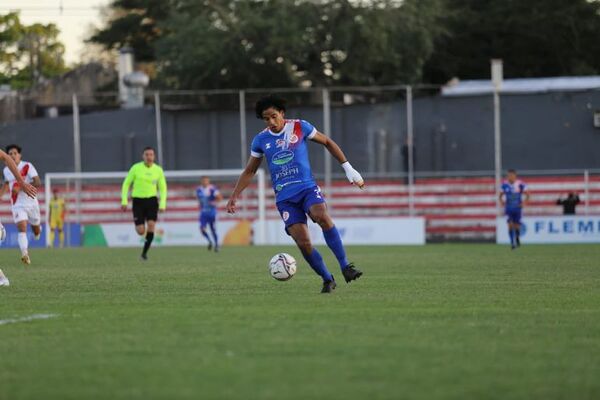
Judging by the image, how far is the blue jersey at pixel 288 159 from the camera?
13289mm

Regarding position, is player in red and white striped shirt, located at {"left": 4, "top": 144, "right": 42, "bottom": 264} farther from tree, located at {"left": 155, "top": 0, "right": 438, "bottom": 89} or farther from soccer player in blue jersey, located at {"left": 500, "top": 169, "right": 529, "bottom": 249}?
tree, located at {"left": 155, "top": 0, "right": 438, "bottom": 89}

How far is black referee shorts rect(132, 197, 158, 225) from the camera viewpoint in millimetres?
24234

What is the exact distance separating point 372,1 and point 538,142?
11.6 meters

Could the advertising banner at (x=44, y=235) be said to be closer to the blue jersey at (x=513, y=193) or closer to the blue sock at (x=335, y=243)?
the blue jersey at (x=513, y=193)

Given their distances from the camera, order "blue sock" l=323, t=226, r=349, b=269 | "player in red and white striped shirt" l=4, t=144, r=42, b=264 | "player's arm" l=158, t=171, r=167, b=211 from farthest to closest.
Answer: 1. "player's arm" l=158, t=171, r=167, b=211
2. "player in red and white striped shirt" l=4, t=144, r=42, b=264
3. "blue sock" l=323, t=226, r=349, b=269

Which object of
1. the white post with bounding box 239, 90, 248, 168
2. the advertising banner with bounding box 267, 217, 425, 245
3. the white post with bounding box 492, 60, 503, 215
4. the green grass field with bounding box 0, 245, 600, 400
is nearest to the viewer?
the green grass field with bounding box 0, 245, 600, 400

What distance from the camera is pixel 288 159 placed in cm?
1329

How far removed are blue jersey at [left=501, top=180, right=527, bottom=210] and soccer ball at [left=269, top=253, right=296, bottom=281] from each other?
58.1ft

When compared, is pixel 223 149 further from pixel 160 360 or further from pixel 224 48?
pixel 160 360

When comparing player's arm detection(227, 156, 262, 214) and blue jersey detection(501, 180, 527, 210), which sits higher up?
player's arm detection(227, 156, 262, 214)

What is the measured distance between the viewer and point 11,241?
39.1 metres

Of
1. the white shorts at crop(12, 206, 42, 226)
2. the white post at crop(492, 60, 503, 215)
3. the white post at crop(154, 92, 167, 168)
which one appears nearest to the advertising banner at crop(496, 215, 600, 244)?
the white post at crop(492, 60, 503, 215)

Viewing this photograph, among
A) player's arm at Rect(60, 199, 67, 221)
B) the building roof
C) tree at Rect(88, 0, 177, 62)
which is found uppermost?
tree at Rect(88, 0, 177, 62)

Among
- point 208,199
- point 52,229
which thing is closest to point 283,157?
point 208,199
